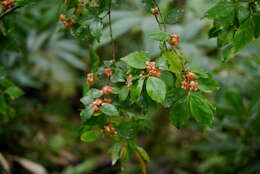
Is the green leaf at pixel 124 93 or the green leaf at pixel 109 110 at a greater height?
the green leaf at pixel 124 93

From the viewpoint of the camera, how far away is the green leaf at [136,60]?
0.63m

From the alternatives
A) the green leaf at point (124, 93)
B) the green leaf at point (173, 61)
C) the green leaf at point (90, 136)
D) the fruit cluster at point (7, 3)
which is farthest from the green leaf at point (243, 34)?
the fruit cluster at point (7, 3)

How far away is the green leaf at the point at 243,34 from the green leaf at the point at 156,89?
7.0 inches

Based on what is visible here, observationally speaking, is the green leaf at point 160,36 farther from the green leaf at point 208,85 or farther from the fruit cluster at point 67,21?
the fruit cluster at point 67,21

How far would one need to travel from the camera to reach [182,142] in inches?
107

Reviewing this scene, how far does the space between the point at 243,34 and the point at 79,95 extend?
9.28ft

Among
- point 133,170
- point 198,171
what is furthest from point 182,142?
point 133,170

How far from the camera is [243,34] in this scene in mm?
650

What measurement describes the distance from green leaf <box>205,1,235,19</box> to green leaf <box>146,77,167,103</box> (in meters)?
0.17

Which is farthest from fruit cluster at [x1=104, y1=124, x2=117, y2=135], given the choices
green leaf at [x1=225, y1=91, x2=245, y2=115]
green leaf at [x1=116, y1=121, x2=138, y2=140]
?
green leaf at [x1=225, y1=91, x2=245, y2=115]

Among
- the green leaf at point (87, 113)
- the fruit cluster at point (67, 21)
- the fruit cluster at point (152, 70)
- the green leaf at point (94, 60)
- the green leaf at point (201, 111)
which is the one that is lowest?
the green leaf at point (87, 113)

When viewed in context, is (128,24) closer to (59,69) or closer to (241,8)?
(241,8)

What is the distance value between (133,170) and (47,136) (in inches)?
31.9

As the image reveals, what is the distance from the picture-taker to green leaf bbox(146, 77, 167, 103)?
0.60 metres
